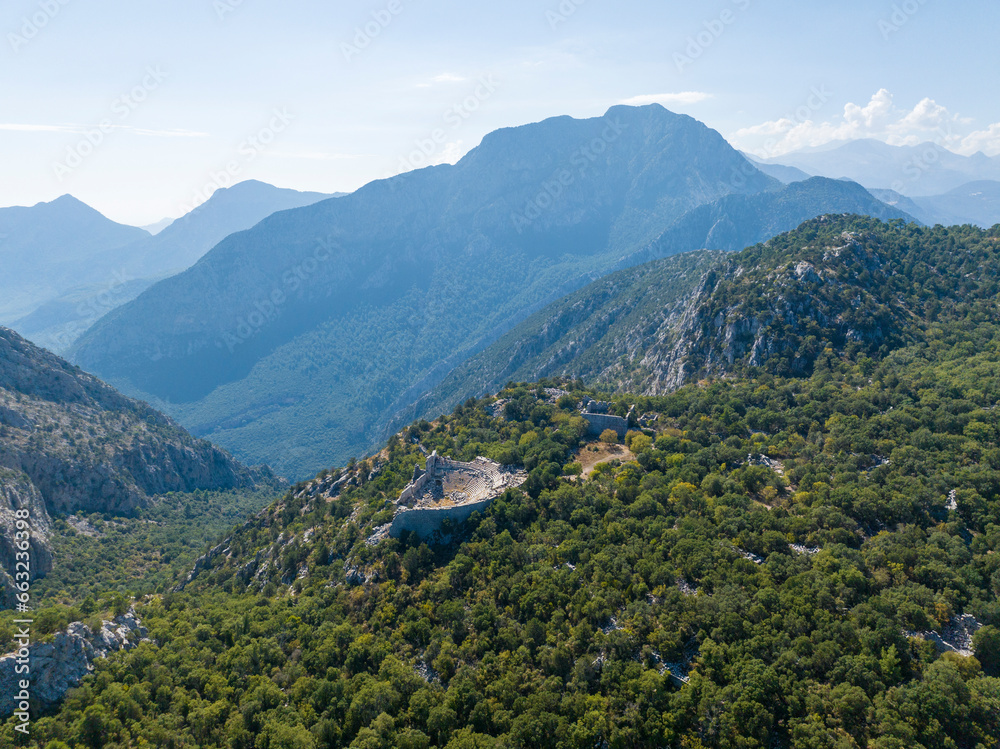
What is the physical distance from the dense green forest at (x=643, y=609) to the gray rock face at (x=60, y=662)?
2.24m

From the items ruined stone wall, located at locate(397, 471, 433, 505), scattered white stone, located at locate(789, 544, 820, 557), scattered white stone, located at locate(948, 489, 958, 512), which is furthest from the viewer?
ruined stone wall, located at locate(397, 471, 433, 505)

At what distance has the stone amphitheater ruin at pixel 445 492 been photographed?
240 feet

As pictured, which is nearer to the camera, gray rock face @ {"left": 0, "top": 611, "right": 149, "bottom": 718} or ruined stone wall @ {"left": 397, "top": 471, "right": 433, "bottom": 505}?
gray rock face @ {"left": 0, "top": 611, "right": 149, "bottom": 718}

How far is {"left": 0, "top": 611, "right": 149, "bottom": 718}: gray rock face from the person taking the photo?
4881 centimetres

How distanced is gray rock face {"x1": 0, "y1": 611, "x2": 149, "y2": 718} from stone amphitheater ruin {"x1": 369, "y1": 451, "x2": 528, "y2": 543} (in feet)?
102

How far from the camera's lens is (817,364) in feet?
374

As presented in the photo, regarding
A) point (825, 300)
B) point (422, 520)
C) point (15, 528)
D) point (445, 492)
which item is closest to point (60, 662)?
point (422, 520)

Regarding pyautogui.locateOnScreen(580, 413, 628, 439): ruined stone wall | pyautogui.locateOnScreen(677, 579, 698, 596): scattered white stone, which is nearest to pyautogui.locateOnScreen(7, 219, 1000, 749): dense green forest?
pyautogui.locateOnScreen(677, 579, 698, 596): scattered white stone

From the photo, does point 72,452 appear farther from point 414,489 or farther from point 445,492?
point 445,492

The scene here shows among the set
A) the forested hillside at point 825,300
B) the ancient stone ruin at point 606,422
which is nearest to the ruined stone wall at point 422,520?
the ancient stone ruin at point 606,422

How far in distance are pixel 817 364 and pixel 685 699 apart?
9425 centimetres

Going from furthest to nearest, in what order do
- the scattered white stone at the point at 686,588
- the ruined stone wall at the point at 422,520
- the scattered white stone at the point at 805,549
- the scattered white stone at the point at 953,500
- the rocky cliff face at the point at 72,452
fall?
the rocky cliff face at the point at 72,452
the ruined stone wall at the point at 422,520
the scattered white stone at the point at 953,500
the scattered white stone at the point at 805,549
the scattered white stone at the point at 686,588

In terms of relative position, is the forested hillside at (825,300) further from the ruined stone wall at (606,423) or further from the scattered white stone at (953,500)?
the scattered white stone at (953,500)

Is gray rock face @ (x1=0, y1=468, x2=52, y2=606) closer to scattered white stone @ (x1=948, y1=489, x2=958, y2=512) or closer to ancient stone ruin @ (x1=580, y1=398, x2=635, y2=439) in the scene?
ancient stone ruin @ (x1=580, y1=398, x2=635, y2=439)
